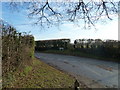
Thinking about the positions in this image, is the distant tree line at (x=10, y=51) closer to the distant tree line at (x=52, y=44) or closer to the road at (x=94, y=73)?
the road at (x=94, y=73)

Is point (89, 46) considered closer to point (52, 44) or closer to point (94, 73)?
point (52, 44)

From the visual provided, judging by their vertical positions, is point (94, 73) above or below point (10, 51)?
below

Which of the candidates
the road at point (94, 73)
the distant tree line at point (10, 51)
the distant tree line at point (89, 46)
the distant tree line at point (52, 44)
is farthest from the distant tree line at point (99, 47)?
the distant tree line at point (10, 51)

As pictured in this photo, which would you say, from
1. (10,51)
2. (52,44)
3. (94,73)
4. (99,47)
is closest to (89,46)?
(99,47)

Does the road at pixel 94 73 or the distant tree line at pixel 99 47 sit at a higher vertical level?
the distant tree line at pixel 99 47

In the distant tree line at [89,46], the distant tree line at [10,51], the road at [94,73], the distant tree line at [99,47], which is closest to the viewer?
the distant tree line at [10,51]

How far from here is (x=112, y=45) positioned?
17.9 m

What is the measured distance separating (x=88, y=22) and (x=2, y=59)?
3457mm

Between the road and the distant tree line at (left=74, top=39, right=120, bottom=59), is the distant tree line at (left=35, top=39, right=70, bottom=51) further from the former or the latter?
the road

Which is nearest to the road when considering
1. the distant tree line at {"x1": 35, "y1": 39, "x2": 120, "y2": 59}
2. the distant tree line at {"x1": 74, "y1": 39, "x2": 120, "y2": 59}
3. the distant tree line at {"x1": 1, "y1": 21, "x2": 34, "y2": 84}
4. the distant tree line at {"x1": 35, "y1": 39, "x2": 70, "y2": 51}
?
the distant tree line at {"x1": 1, "y1": 21, "x2": 34, "y2": 84}

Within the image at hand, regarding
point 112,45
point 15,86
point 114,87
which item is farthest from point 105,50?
point 15,86

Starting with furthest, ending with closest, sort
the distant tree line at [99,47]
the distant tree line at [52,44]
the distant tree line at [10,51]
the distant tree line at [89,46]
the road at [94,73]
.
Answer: the distant tree line at [52,44]
the distant tree line at [89,46]
the distant tree line at [99,47]
the road at [94,73]
the distant tree line at [10,51]

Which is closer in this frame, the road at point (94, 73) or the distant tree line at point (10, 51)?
the distant tree line at point (10, 51)

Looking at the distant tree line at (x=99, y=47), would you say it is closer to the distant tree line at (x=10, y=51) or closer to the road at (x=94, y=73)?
the road at (x=94, y=73)
